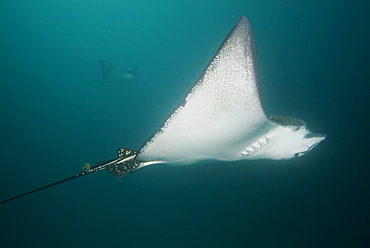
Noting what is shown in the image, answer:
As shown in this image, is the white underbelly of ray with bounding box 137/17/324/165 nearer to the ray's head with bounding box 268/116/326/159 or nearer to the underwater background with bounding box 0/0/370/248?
the ray's head with bounding box 268/116/326/159

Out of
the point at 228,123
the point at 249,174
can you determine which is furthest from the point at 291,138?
the point at 249,174

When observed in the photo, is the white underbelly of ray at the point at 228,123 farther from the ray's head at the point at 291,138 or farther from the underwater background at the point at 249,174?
the underwater background at the point at 249,174

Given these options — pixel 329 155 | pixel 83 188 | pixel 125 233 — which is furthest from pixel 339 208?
pixel 83 188

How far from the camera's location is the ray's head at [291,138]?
84.5 inches

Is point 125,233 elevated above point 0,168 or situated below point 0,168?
below

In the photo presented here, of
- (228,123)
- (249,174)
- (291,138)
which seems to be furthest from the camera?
(249,174)

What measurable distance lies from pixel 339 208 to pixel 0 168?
69.5 feet

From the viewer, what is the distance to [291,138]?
90.5 inches

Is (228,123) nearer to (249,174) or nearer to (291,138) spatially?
(291,138)

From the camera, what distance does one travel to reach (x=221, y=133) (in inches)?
82.3

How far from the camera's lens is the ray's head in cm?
215

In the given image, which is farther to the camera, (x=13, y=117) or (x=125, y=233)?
(x=13, y=117)

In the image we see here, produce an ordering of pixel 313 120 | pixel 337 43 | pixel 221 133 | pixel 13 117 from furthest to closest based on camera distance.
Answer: pixel 13 117
pixel 337 43
pixel 313 120
pixel 221 133

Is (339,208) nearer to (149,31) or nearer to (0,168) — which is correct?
(149,31)
